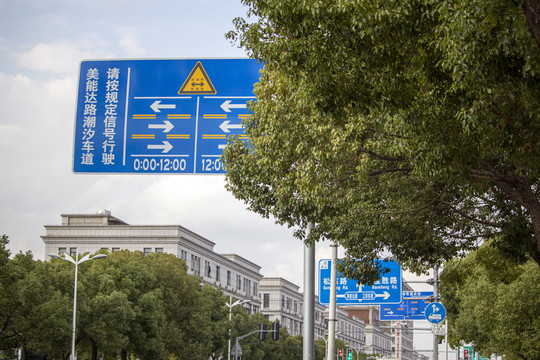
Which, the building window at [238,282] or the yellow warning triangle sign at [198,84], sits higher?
the building window at [238,282]

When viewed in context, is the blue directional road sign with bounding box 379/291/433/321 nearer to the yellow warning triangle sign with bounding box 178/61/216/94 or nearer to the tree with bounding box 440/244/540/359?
the tree with bounding box 440/244/540/359

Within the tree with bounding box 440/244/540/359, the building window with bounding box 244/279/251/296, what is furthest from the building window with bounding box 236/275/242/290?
the tree with bounding box 440/244/540/359

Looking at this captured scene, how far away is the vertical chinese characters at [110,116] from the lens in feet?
35.1

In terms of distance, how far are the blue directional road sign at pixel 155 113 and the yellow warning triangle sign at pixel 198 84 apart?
0.01 m

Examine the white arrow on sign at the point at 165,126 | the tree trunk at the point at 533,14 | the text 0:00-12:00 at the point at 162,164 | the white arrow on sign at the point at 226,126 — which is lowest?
the text 0:00-12:00 at the point at 162,164

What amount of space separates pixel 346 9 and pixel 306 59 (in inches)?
36.5

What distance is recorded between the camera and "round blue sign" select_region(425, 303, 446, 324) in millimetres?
22328

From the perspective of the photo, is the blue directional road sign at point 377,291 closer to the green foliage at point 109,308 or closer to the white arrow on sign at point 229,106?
the white arrow on sign at point 229,106

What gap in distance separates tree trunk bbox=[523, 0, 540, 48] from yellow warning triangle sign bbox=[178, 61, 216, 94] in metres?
5.11

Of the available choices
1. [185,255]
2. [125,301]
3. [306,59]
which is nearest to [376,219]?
[306,59]

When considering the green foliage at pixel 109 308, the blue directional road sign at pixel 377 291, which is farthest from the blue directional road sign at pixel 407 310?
the green foliage at pixel 109 308

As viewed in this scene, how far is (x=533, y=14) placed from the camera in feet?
22.1

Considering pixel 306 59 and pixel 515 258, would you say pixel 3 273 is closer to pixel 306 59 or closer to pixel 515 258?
pixel 515 258

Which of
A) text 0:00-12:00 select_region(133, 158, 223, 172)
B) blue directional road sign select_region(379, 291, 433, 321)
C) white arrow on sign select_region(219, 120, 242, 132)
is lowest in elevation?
blue directional road sign select_region(379, 291, 433, 321)
